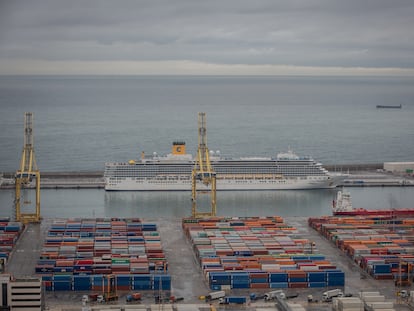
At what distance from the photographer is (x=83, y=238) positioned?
2434 cm

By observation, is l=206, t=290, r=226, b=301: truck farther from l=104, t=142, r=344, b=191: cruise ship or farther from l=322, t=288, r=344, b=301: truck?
l=104, t=142, r=344, b=191: cruise ship

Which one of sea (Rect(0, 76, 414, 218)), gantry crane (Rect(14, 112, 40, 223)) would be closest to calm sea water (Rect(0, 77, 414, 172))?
sea (Rect(0, 76, 414, 218))

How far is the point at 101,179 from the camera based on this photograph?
3588 centimetres

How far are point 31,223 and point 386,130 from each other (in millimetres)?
34804

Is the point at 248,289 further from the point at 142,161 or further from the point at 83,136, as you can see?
the point at 83,136

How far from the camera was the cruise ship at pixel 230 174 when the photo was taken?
3516cm

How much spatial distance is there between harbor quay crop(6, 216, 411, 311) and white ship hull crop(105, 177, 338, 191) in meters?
8.12

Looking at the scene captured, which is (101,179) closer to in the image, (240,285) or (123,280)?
(123,280)

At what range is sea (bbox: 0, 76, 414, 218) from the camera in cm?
3209

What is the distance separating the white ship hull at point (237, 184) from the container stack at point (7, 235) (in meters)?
8.98

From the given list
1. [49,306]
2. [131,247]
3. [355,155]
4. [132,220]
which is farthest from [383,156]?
[49,306]

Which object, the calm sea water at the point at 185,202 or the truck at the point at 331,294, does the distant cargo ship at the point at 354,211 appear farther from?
the truck at the point at 331,294

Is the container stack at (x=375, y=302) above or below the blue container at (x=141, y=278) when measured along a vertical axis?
below

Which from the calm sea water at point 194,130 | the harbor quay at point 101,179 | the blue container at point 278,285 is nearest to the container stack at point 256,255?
the blue container at point 278,285
